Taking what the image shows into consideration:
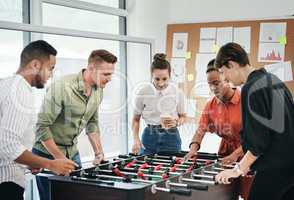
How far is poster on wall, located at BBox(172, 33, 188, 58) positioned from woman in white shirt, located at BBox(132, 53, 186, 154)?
1.01m

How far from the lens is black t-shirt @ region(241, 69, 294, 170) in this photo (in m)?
2.31

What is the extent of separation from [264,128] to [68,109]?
1419 mm

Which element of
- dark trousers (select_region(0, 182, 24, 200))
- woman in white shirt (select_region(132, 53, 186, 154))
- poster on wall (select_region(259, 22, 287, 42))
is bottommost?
dark trousers (select_region(0, 182, 24, 200))

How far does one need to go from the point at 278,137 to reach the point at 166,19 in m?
2.93

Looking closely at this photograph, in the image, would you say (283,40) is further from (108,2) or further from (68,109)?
(68,109)

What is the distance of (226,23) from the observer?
4621 millimetres

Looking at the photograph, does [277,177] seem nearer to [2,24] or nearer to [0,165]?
[0,165]

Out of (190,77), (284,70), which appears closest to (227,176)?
(284,70)

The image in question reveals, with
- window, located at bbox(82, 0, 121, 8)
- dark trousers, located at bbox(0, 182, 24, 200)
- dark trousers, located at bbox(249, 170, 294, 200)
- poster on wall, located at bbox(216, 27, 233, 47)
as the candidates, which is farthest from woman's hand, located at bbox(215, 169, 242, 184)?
window, located at bbox(82, 0, 121, 8)

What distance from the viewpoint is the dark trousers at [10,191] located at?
2.32m

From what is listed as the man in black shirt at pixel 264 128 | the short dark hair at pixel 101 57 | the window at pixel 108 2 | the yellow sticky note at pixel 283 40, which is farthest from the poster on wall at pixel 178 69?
the man in black shirt at pixel 264 128

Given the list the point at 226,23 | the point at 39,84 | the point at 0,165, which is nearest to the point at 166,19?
the point at 226,23

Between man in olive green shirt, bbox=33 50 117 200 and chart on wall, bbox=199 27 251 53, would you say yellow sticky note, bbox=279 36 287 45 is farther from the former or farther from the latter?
man in olive green shirt, bbox=33 50 117 200

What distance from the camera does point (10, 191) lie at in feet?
7.73
